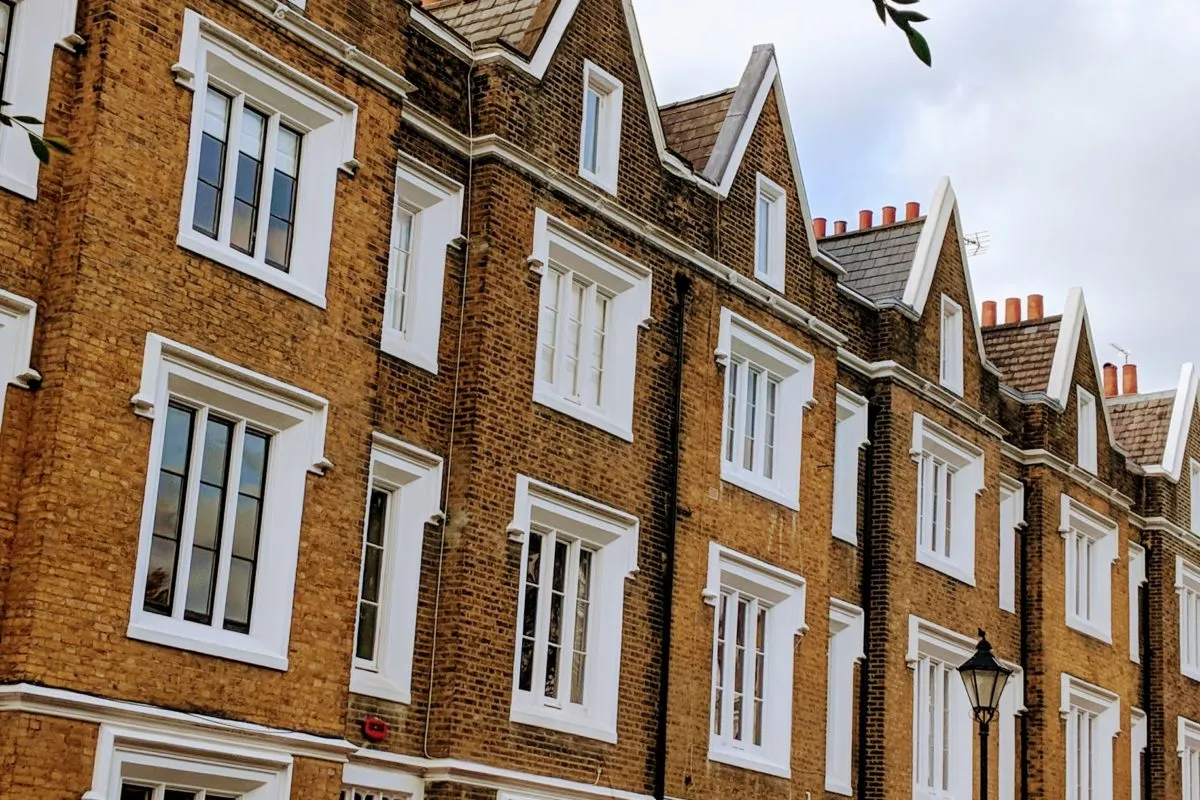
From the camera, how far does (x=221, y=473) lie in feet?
50.5

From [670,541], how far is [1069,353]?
1332cm

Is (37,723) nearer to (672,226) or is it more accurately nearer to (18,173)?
(18,173)

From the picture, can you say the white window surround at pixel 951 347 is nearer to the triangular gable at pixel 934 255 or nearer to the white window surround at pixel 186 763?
the triangular gable at pixel 934 255

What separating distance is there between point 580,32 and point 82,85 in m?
7.33

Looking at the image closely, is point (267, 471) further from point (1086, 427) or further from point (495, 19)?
point (1086, 427)

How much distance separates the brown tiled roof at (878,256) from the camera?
28.3 metres

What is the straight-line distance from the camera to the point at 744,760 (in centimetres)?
2145

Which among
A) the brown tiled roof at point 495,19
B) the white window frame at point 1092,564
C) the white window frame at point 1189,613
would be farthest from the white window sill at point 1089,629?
the brown tiled roof at point 495,19

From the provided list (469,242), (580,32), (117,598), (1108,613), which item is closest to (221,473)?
(117,598)

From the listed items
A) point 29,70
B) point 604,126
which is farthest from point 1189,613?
point 29,70

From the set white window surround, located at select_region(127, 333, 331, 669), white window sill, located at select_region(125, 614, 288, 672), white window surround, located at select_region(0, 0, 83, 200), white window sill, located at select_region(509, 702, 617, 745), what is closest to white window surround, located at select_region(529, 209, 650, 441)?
white window sill, located at select_region(509, 702, 617, 745)

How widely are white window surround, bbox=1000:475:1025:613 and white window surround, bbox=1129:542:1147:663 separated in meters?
4.16

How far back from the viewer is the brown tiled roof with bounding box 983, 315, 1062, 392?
32188 millimetres

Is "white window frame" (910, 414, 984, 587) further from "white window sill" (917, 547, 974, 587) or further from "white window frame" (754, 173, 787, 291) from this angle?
"white window frame" (754, 173, 787, 291)
